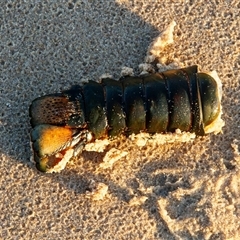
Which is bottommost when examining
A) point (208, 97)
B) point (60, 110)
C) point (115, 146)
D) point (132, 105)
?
point (115, 146)

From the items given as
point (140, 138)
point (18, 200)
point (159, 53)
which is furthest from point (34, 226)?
point (159, 53)

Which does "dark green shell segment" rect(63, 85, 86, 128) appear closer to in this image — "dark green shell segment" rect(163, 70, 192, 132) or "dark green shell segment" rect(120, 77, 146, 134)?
"dark green shell segment" rect(120, 77, 146, 134)

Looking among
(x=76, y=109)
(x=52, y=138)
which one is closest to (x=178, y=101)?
(x=76, y=109)

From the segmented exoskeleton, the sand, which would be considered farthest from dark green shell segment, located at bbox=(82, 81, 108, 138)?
the sand

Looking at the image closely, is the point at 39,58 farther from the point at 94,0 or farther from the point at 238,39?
the point at 238,39

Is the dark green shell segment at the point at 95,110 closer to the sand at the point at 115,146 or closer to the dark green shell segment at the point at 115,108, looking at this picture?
the dark green shell segment at the point at 115,108

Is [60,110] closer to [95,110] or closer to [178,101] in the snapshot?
[95,110]
